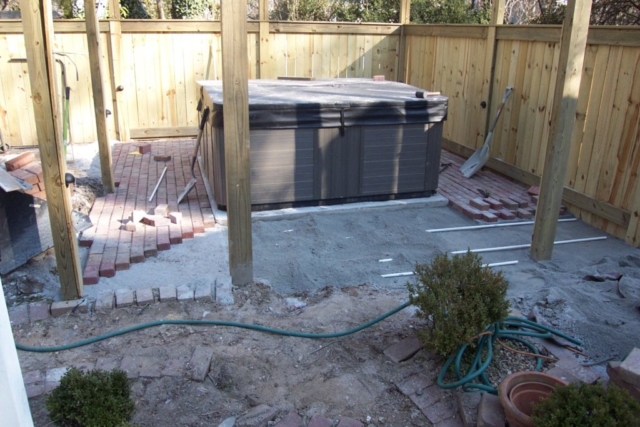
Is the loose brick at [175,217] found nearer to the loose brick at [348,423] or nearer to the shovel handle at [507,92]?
the loose brick at [348,423]

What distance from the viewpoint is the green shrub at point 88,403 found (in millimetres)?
2068

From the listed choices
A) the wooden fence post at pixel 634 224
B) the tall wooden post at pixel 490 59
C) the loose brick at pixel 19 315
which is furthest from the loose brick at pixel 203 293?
the tall wooden post at pixel 490 59

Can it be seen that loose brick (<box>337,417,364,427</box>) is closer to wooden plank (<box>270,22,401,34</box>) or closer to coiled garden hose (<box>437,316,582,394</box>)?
coiled garden hose (<box>437,316,582,394</box>)

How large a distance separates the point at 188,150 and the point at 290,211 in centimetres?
281

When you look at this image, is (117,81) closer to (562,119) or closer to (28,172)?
(28,172)

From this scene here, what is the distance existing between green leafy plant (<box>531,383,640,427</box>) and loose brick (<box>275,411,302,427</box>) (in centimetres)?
97

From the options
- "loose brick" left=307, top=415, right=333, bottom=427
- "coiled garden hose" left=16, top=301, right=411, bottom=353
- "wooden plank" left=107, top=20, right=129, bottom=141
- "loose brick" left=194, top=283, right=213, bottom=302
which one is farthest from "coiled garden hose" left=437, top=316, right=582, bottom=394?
"wooden plank" left=107, top=20, right=129, bottom=141

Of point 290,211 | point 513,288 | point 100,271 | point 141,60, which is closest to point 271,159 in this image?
point 290,211

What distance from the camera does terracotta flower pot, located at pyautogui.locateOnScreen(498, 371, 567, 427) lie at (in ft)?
7.27

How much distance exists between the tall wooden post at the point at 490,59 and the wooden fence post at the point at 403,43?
7.64 ft

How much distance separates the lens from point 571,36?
3.72 m

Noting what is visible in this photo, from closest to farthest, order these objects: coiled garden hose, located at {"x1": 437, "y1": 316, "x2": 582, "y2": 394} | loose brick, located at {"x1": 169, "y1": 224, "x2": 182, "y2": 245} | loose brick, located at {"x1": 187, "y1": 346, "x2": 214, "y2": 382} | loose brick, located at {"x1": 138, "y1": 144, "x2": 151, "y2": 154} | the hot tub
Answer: coiled garden hose, located at {"x1": 437, "y1": 316, "x2": 582, "y2": 394}, loose brick, located at {"x1": 187, "y1": 346, "x2": 214, "y2": 382}, loose brick, located at {"x1": 169, "y1": 224, "x2": 182, "y2": 245}, the hot tub, loose brick, located at {"x1": 138, "y1": 144, "x2": 151, "y2": 154}

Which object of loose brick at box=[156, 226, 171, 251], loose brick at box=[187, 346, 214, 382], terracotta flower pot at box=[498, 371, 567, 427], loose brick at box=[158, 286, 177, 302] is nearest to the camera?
terracotta flower pot at box=[498, 371, 567, 427]

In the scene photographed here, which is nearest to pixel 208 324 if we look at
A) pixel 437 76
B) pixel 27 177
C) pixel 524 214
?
pixel 27 177
